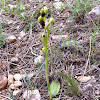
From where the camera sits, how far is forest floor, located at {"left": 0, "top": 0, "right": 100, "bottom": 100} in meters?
1.15

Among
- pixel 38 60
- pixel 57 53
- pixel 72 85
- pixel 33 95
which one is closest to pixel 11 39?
pixel 38 60

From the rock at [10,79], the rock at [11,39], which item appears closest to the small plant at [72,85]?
the rock at [10,79]

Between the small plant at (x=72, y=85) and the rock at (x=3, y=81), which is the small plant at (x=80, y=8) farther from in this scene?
the rock at (x=3, y=81)

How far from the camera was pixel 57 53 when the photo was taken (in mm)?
1422

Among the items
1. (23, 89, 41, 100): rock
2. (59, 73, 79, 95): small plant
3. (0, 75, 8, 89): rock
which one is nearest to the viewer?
(59, 73, 79, 95): small plant

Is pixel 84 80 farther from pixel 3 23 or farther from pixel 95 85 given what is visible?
pixel 3 23

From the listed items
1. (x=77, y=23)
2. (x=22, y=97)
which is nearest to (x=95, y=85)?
(x=22, y=97)

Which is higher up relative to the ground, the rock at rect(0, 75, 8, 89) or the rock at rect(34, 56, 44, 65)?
the rock at rect(34, 56, 44, 65)

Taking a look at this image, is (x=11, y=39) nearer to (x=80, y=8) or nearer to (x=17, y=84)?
(x=17, y=84)

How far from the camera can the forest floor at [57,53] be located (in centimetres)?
115

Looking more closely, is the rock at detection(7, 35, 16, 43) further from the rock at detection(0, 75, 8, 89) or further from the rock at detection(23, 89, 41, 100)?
the rock at detection(23, 89, 41, 100)

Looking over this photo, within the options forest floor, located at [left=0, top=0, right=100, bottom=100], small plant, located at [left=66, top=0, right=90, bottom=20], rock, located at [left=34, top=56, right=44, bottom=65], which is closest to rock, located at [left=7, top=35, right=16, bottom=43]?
forest floor, located at [left=0, top=0, right=100, bottom=100]

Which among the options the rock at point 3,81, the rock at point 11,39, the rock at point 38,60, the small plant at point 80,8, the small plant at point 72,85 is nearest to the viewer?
the small plant at point 72,85

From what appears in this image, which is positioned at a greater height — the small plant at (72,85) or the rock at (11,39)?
the rock at (11,39)
